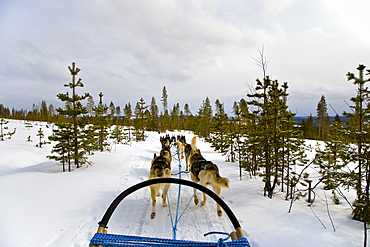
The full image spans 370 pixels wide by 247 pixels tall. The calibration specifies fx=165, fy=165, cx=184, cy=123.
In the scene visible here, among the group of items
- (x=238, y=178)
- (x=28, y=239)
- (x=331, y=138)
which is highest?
(x=331, y=138)

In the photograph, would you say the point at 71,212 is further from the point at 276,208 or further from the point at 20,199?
the point at 276,208

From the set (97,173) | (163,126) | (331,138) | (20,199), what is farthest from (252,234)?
(163,126)

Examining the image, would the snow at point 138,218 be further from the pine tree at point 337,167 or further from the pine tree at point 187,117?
the pine tree at point 187,117

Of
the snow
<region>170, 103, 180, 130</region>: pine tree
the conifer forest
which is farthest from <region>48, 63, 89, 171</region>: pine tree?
<region>170, 103, 180, 130</region>: pine tree

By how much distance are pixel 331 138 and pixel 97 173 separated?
14.3 m

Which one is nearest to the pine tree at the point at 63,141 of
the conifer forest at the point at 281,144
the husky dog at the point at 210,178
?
the conifer forest at the point at 281,144

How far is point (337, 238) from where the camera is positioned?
3.78 metres

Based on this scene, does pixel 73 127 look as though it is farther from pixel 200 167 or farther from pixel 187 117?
pixel 187 117

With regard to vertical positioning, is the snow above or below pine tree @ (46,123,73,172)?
below

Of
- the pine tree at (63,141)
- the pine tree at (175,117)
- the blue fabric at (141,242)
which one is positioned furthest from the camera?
the pine tree at (175,117)

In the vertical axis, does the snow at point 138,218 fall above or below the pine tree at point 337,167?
below

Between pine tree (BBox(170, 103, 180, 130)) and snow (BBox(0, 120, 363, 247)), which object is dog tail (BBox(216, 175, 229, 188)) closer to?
snow (BBox(0, 120, 363, 247))

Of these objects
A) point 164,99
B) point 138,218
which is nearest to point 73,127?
point 138,218

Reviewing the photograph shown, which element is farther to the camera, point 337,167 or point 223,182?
point 337,167
